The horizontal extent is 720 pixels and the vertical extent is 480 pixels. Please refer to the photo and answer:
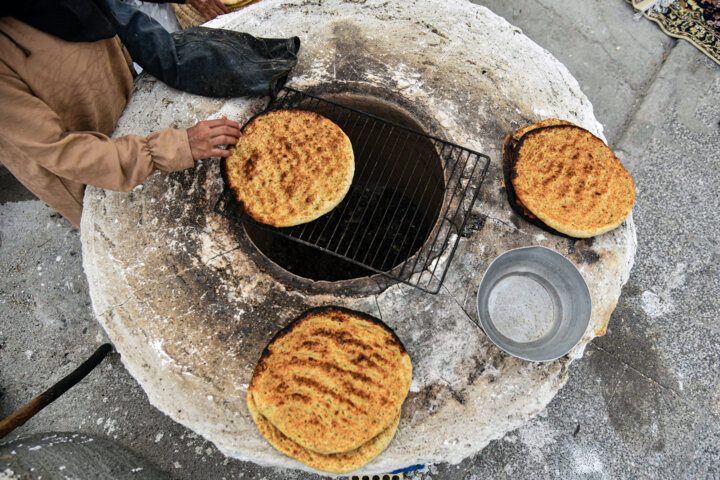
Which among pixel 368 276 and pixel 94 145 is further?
pixel 368 276

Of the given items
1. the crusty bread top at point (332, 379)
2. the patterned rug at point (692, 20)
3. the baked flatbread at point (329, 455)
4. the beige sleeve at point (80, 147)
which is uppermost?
the patterned rug at point (692, 20)

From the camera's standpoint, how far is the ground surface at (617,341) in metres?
3.51

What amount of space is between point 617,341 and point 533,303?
203cm

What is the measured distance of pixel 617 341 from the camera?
3.79m

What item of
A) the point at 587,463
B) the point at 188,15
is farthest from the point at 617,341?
the point at 188,15

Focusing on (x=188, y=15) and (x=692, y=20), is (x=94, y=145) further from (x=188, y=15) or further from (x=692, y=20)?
(x=692, y=20)

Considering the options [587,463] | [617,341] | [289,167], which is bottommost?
[587,463]

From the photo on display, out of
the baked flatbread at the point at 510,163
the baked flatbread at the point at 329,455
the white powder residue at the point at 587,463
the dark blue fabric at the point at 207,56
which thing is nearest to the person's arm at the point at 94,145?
the dark blue fabric at the point at 207,56

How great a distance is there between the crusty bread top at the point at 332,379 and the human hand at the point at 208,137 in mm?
1051

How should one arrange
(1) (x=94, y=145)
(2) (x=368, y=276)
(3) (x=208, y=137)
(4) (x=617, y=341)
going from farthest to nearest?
(4) (x=617, y=341) → (2) (x=368, y=276) → (3) (x=208, y=137) → (1) (x=94, y=145)

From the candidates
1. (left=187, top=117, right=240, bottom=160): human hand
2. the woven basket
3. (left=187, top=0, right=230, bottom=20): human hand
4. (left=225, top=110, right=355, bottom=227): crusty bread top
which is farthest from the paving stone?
(left=187, top=117, right=240, bottom=160): human hand

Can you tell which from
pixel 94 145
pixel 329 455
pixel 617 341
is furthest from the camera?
pixel 617 341

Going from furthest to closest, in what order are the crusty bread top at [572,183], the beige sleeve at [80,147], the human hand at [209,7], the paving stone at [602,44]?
the paving stone at [602,44] → the human hand at [209,7] → the crusty bread top at [572,183] → the beige sleeve at [80,147]

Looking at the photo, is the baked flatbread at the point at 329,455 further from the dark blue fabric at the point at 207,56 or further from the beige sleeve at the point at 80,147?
the dark blue fabric at the point at 207,56
